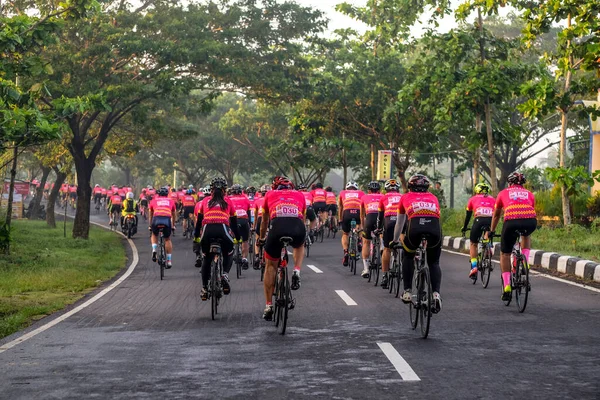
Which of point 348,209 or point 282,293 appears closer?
point 282,293

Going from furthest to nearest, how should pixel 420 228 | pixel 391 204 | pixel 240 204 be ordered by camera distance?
pixel 240 204 < pixel 391 204 < pixel 420 228

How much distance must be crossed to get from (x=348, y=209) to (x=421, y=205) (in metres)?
9.37

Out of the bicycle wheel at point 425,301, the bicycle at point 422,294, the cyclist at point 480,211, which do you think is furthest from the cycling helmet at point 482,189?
the bicycle wheel at point 425,301

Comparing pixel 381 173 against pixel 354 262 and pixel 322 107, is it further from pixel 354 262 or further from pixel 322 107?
→ pixel 354 262

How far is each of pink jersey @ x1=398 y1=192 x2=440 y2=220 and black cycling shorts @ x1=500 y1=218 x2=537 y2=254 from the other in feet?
8.02

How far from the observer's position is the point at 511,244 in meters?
12.1

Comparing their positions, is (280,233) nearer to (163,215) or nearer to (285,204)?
(285,204)

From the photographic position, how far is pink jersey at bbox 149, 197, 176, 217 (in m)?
18.8

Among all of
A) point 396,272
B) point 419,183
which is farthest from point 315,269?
point 419,183

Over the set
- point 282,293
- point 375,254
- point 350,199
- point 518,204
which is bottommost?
point 282,293

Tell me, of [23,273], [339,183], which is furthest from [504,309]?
[339,183]

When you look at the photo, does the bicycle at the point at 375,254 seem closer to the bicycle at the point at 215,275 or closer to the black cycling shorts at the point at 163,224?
the bicycle at the point at 215,275

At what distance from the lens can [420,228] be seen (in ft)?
31.9

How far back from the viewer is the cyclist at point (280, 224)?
10.2 metres
